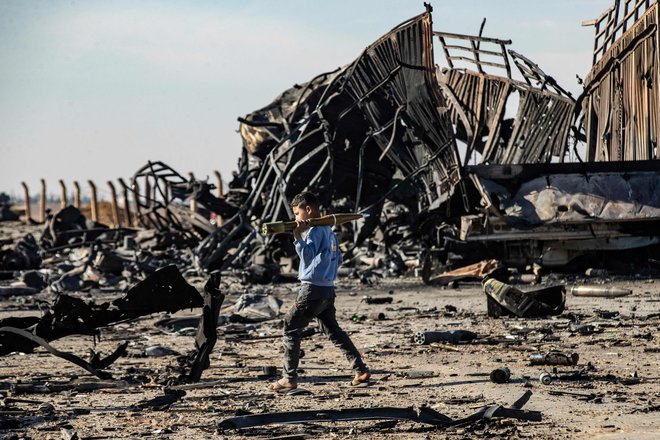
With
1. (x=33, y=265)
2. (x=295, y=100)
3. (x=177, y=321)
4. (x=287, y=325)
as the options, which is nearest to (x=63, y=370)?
(x=287, y=325)

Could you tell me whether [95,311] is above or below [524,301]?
above

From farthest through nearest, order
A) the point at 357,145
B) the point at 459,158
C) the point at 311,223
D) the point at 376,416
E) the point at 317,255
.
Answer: the point at 357,145 < the point at 459,158 < the point at 317,255 < the point at 311,223 < the point at 376,416

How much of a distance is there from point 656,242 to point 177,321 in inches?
352

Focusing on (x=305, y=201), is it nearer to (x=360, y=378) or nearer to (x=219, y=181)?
(x=360, y=378)

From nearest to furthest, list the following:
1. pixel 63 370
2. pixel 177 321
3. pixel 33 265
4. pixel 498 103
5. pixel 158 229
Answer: pixel 63 370, pixel 177 321, pixel 498 103, pixel 33 265, pixel 158 229

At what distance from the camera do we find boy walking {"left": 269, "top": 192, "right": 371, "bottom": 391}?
6516 mm

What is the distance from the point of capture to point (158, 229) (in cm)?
2584

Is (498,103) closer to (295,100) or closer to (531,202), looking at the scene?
(531,202)

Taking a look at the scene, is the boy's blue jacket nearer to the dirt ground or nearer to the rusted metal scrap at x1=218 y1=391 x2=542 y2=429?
the dirt ground

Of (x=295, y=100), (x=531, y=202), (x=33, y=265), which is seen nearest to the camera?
(x=531, y=202)

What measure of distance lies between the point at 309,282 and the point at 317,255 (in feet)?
0.65

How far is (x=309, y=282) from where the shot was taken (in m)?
6.57

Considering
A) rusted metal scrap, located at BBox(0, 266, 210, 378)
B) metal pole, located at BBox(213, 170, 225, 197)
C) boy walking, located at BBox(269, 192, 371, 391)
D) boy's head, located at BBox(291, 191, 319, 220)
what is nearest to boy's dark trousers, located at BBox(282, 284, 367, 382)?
boy walking, located at BBox(269, 192, 371, 391)

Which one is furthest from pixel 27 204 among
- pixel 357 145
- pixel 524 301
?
pixel 524 301
